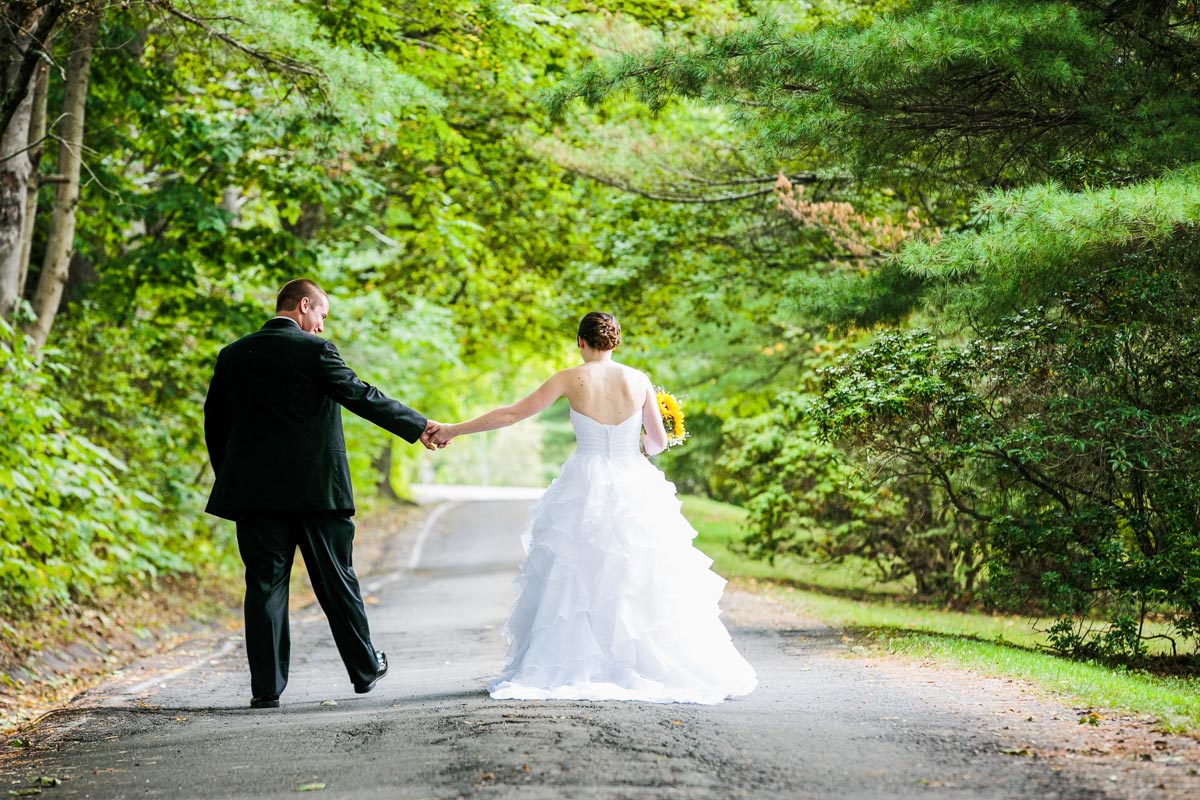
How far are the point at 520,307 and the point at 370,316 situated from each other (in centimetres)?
369

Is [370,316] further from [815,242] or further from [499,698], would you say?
[499,698]

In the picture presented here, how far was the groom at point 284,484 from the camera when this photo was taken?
7.37 m

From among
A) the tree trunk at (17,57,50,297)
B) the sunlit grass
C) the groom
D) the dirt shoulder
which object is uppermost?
the tree trunk at (17,57,50,297)

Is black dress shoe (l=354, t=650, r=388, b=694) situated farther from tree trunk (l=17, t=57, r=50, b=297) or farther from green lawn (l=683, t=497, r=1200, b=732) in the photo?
tree trunk (l=17, t=57, r=50, b=297)

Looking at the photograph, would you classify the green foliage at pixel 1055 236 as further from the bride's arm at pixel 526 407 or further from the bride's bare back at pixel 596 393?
the bride's arm at pixel 526 407

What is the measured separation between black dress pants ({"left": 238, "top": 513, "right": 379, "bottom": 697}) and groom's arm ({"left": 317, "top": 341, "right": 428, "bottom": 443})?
0.67m

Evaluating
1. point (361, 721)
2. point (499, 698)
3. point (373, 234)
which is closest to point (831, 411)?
point (499, 698)

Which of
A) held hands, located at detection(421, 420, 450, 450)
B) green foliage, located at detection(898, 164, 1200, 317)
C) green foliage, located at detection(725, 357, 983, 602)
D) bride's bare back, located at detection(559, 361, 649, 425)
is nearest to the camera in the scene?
green foliage, located at detection(898, 164, 1200, 317)

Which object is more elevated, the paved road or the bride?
the bride

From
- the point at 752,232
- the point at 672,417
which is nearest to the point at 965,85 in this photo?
the point at 672,417

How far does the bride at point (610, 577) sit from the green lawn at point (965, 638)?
81.7 inches

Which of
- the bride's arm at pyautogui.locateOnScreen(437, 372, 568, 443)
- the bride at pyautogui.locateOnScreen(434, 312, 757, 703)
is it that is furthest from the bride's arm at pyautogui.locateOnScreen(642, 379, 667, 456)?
the bride's arm at pyautogui.locateOnScreen(437, 372, 568, 443)

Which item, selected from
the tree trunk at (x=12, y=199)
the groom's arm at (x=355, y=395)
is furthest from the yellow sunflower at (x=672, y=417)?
the tree trunk at (x=12, y=199)

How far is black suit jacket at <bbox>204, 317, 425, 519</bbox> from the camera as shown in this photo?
7.35 meters
